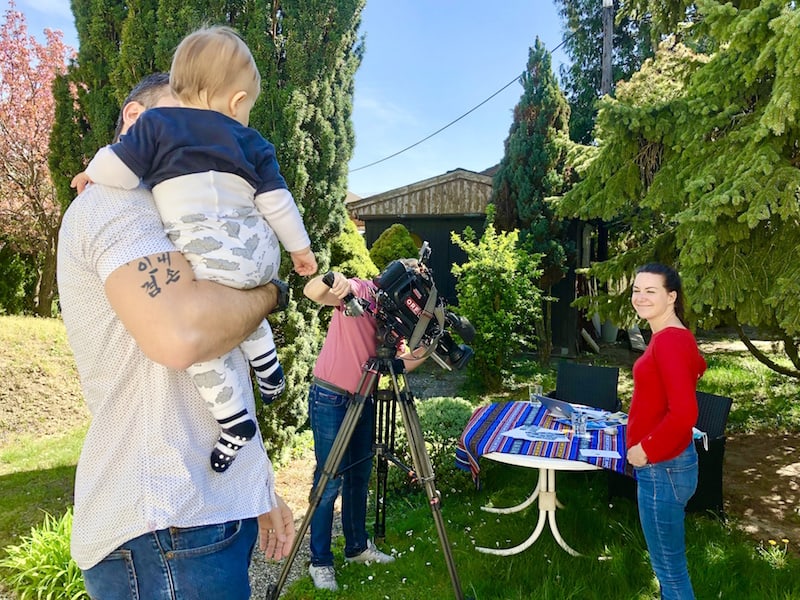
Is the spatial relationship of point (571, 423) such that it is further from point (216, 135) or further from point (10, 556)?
point (10, 556)

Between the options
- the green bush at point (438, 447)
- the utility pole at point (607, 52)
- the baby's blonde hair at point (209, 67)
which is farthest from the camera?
the utility pole at point (607, 52)

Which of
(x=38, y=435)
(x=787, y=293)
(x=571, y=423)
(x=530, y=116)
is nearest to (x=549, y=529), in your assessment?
(x=571, y=423)

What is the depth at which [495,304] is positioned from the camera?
309 inches

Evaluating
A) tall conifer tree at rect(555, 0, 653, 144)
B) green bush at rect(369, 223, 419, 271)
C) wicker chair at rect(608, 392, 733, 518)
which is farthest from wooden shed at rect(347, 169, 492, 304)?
wicker chair at rect(608, 392, 733, 518)

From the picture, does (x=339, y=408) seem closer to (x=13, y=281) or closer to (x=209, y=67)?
(x=209, y=67)

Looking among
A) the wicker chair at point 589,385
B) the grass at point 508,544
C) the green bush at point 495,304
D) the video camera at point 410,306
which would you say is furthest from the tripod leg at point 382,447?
the green bush at point 495,304

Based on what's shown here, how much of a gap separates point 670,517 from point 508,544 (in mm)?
1405

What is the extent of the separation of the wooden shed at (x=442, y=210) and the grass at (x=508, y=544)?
726 centimetres

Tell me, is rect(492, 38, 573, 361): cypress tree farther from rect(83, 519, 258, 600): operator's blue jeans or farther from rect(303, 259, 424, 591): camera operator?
rect(83, 519, 258, 600): operator's blue jeans

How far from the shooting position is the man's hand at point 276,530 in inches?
50.9

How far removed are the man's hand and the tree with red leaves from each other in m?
9.83

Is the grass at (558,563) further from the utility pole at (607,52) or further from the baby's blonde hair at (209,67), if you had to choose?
the utility pole at (607,52)

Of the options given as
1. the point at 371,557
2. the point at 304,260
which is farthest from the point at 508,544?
the point at 304,260

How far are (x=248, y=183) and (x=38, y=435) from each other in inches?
246
